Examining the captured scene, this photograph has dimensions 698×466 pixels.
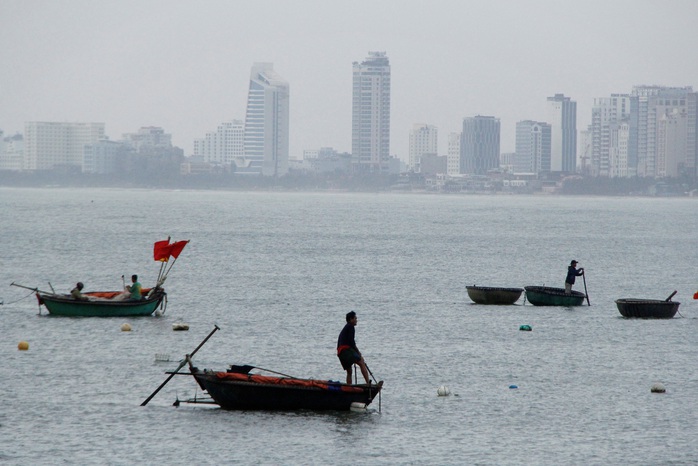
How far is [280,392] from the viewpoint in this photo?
1243 inches

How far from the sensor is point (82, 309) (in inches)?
1949

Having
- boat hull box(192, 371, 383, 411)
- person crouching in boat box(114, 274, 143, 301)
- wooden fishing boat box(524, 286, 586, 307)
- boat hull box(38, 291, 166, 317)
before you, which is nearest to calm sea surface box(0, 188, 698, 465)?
boat hull box(192, 371, 383, 411)

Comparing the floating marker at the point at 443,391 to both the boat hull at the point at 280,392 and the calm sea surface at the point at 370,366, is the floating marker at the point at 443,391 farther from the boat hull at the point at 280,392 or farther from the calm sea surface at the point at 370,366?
the boat hull at the point at 280,392

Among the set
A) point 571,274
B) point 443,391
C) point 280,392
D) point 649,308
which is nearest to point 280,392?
point 280,392

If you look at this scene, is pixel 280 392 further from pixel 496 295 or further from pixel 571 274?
pixel 496 295

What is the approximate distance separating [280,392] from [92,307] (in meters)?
19.9

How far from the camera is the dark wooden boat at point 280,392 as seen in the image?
103 ft

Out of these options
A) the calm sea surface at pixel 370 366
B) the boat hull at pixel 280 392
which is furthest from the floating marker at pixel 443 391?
the boat hull at pixel 280 392

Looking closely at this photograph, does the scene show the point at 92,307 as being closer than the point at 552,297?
Yes

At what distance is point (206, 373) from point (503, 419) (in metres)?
7.91

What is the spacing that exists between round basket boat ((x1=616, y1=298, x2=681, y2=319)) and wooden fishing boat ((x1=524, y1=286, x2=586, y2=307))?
468 centimetres

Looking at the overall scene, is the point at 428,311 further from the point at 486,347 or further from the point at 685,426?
the point at 685,426

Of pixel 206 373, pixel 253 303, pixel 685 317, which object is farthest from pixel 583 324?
pixel 206 373

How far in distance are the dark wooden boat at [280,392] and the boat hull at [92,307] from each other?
18.6 m
